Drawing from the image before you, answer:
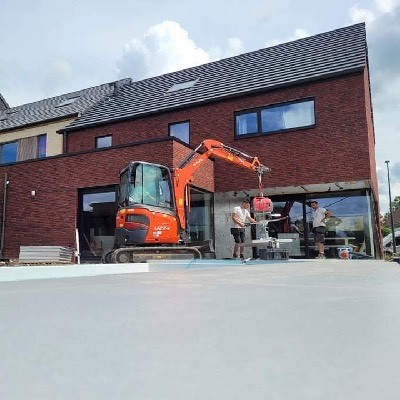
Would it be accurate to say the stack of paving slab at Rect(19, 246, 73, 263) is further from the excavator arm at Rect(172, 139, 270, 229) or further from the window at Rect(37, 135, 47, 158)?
the window at Rect(37, 135, 47, 158)

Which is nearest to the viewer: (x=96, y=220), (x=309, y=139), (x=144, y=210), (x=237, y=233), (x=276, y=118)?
(x=144, y=210)

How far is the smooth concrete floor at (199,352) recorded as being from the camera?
57 cm

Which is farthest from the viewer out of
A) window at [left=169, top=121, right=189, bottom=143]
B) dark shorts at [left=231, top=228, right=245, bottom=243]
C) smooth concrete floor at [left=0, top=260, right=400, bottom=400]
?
window at [left=169, top=121, right=189, bottom=143]

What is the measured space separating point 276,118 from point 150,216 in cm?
555

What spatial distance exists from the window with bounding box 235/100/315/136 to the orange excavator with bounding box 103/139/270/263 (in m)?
3.64

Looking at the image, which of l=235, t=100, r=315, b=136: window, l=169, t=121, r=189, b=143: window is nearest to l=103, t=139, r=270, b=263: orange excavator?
l=235, t=100, r=315, b=136: window

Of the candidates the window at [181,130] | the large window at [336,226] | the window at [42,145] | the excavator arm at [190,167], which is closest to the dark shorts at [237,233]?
the excavator arm at [190,167]

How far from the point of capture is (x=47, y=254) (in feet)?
33.6

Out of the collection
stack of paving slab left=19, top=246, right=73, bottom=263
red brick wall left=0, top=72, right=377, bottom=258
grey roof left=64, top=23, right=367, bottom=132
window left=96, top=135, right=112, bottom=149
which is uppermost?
grey roof left=64, top=23, right=367, bottom=132

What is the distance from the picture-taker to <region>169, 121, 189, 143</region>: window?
42.2 ft

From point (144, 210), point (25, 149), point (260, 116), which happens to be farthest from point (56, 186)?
point (260, 116)

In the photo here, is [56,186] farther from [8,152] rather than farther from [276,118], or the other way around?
[8,152]

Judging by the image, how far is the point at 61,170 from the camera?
11.7 meters

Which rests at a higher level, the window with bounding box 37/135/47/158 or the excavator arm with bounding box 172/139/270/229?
the window with bounding box 37/135/47/158
